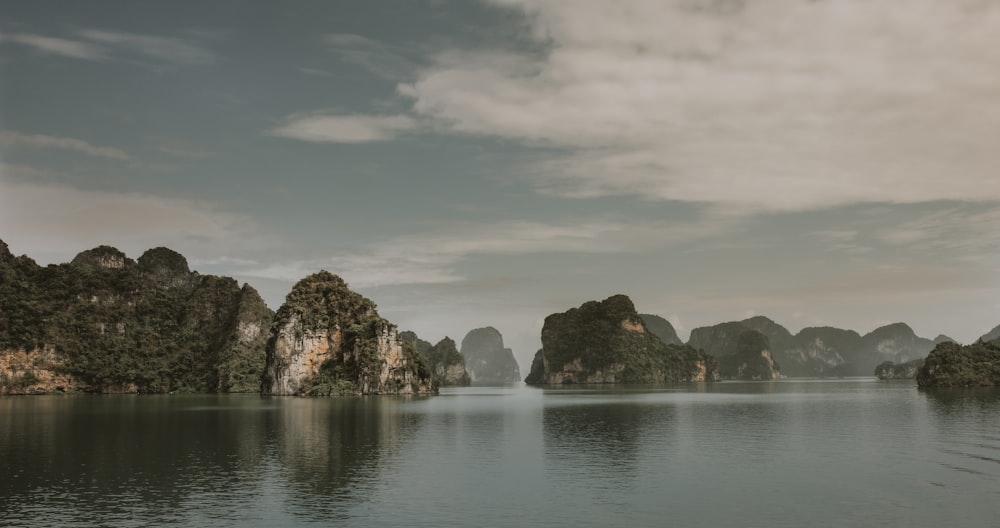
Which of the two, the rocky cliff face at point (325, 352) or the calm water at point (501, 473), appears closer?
the calm water at point (501, 473)

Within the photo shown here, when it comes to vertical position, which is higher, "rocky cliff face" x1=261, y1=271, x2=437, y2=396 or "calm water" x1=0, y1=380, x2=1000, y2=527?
"rocky cliff face" x1=261, y1=271, x2=437, y2=396

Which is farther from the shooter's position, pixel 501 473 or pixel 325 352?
pixel 325 352

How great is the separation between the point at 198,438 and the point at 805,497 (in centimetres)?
6116

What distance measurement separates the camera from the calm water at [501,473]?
1598 inches

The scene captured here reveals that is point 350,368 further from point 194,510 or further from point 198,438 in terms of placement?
point 194,510

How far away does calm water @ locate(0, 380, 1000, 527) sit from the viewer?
133ft

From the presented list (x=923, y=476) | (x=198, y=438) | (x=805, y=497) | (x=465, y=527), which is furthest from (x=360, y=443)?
(x=923, y=476)

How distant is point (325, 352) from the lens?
646 ft

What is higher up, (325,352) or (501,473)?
(325,352)

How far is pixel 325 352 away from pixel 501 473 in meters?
Result: 150

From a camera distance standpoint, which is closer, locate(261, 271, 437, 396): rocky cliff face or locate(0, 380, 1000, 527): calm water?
locate(0, 380, 1000, 527): calm water

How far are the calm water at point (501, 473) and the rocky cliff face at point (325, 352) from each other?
3743 inches

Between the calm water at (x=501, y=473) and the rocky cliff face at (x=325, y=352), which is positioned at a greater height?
the rocky cliff face at (x=325, y=352)

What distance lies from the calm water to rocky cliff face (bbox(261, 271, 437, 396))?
312ft
